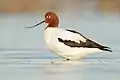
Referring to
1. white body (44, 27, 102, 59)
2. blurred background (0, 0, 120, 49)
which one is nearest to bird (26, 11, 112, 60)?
white body (44, 27, 102, 59)

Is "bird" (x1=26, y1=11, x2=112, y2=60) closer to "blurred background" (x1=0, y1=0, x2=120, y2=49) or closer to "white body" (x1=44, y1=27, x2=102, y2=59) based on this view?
"white body" (x1=44, y1=27, x2=102, y2=59)

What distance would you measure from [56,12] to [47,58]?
16.7ft

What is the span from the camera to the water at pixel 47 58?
4.97 m

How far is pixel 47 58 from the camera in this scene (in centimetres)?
601

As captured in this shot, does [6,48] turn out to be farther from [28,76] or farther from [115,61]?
[28,76]

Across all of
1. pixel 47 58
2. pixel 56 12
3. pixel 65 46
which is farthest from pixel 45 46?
pixel 56 12

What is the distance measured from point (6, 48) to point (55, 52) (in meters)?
1.10

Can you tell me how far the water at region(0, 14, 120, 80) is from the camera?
16.3 ft

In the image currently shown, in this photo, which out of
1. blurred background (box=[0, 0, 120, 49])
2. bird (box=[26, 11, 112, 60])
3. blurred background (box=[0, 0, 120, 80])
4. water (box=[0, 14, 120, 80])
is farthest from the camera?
blurred background (box=[0, 0, 120, 49])

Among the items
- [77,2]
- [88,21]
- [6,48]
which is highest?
[77,2]

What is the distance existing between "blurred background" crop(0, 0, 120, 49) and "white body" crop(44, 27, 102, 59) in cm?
97

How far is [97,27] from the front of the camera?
8.86 metres

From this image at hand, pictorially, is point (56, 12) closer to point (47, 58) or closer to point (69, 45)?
point (47, 58)

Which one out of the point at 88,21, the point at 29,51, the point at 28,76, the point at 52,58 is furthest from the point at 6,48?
the point at 88,21
